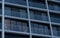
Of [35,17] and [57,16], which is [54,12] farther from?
[35,17]

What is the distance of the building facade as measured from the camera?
41.2m

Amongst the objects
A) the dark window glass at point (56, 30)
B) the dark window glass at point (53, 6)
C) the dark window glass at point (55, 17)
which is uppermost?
the dark window glass at point (53, 6)

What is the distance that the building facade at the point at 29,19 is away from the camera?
41.2 meters

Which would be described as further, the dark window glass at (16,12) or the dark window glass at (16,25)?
the dark window glass at (16,12)

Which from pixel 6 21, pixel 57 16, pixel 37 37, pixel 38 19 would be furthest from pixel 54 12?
pixel 6 21

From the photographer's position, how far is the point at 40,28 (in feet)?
146

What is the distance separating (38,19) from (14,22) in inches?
232

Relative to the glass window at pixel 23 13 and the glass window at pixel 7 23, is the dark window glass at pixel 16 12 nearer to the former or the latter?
the glass window at pixel 23 13

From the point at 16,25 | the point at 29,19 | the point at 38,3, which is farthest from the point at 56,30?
the point at 16,25

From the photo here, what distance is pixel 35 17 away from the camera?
45094 millimetres

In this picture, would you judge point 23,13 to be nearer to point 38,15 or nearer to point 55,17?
point 38,15

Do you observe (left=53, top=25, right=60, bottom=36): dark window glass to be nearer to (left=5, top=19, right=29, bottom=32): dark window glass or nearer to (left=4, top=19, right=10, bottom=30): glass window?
(left=5, top=19, right=29, bottom=32): dark window glass

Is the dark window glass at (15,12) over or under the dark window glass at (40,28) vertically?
over

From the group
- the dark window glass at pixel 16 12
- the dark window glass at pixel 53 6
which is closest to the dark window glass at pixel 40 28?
the dark window glass at pixel 16 12
